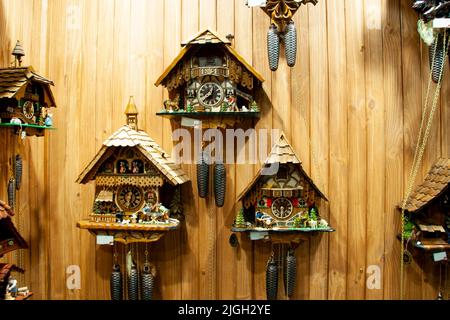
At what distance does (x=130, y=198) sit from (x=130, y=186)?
5cm

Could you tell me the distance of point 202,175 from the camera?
212 cm

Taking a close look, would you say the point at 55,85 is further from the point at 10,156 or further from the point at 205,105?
the point at 205,105

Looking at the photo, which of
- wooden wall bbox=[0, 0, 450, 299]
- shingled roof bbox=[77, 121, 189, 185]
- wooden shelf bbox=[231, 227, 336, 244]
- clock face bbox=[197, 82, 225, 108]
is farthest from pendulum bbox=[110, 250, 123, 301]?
clock face bbox=[197, 82, 225, 108]

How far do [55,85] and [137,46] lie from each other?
1.32ft

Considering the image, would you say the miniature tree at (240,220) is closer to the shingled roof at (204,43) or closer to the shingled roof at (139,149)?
the shingled roof at (139,149)

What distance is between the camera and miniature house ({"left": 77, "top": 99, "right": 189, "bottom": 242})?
197 cm

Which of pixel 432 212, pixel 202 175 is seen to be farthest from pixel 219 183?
pixel 432 212

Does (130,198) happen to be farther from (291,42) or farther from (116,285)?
(291,42)

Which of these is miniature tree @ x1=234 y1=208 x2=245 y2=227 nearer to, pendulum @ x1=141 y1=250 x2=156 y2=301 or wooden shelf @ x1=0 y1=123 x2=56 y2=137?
pendulum @ x1=141 y1=250 x2=156 y2=301

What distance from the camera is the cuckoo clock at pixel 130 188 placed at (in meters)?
1.97

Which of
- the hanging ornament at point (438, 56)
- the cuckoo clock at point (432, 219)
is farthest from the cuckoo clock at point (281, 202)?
the hanging ornament at point (438, 56)

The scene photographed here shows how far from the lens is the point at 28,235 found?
226 cm
